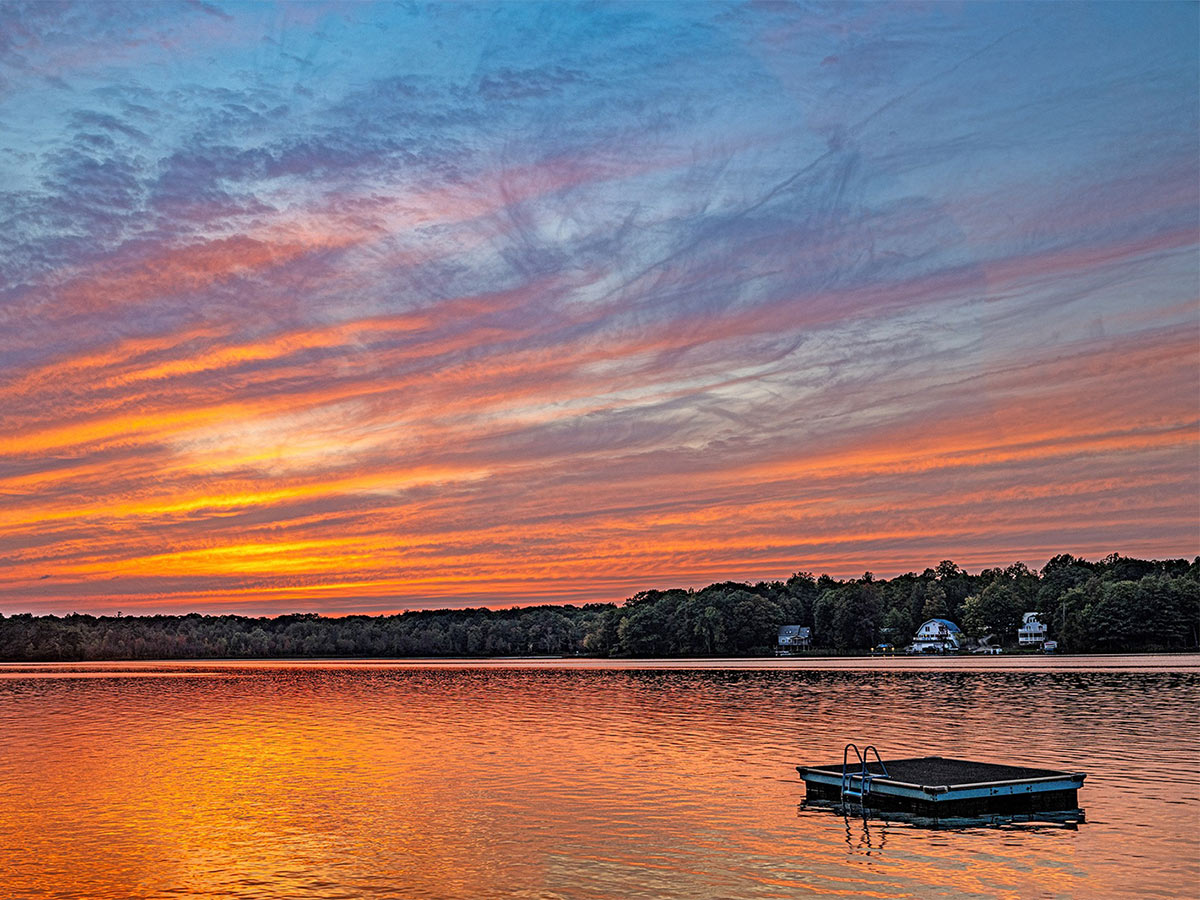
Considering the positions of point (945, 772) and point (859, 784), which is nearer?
point (859, 784)

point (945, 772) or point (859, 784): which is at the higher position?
point (945, 772)

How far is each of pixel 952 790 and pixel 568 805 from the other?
49.0 ft

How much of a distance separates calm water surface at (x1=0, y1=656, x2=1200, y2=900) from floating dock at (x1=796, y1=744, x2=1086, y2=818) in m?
1.49

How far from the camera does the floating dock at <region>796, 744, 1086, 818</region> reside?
4053 cm

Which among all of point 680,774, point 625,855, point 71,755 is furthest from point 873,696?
point 625,855

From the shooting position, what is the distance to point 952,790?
40.3 metres

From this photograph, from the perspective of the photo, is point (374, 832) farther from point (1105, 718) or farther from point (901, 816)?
point (1105, 718)

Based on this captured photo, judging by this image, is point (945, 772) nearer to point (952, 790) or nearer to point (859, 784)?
point (859, 784)

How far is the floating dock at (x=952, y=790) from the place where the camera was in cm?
4053

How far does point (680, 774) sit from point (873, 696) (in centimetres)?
6314

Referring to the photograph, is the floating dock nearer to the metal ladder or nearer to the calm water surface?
the metal ladder

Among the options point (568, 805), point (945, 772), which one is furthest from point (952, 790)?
point (568, 805)

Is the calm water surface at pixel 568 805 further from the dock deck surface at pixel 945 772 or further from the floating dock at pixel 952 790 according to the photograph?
the dock deck surface at pixel 945 772

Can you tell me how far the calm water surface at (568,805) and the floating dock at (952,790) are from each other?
1.49m
